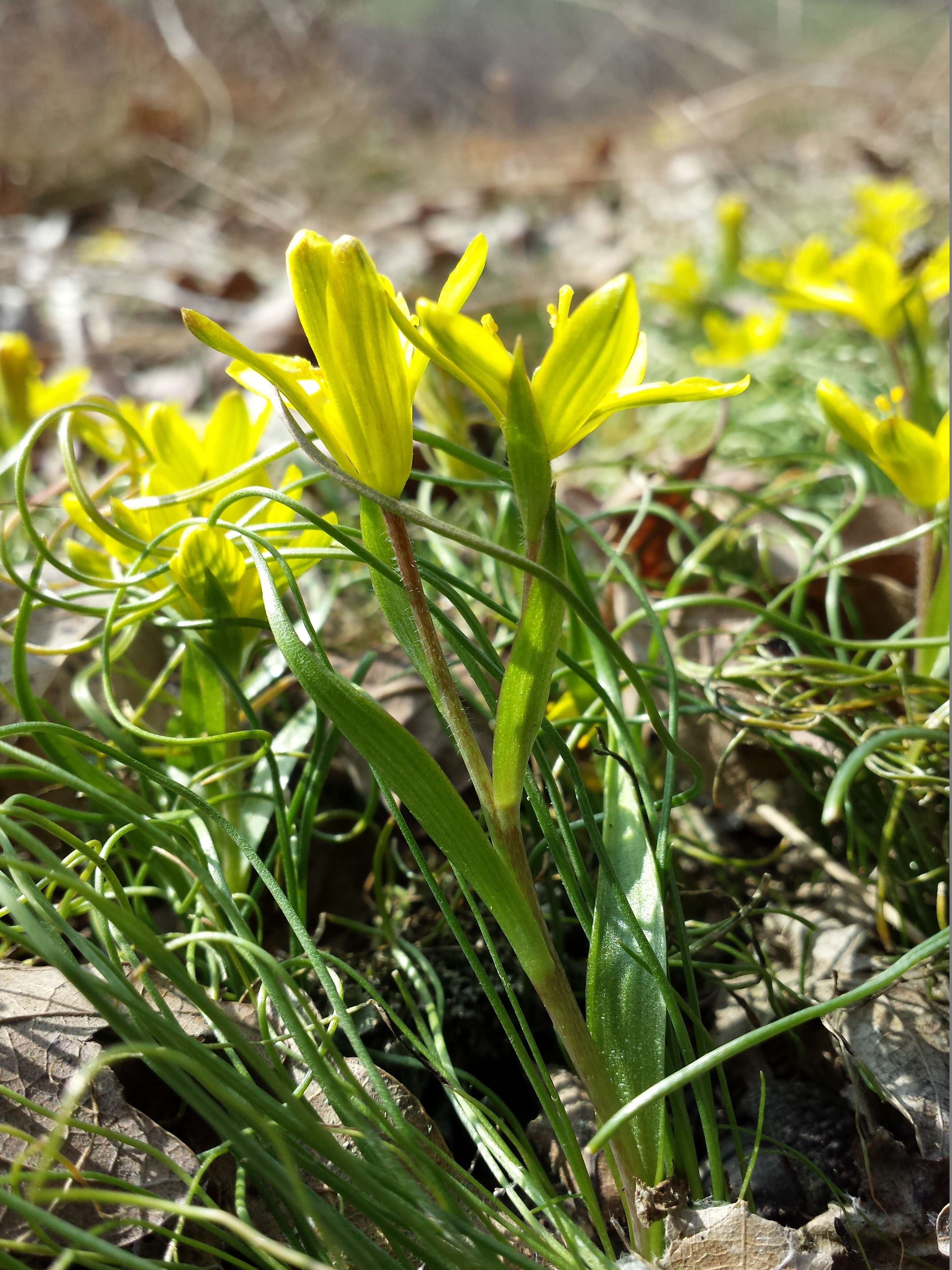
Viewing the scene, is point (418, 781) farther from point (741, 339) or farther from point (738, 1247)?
point (741, 339)

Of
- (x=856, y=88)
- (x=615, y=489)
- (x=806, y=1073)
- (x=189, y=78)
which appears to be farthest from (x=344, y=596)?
(x=189, y=78)

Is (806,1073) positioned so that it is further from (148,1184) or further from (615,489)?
(615,489)

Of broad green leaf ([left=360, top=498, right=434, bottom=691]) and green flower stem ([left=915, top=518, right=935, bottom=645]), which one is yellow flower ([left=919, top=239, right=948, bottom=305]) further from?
broad green leaf ([left=360, top=498, right=434, bottom=691])

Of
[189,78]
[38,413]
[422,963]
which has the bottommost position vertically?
[422,963]

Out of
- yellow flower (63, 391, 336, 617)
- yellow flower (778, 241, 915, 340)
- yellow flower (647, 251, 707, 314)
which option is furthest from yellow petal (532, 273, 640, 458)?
yellow flower (647, 251, 707, 314)

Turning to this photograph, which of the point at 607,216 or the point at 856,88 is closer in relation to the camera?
the point at 607,216

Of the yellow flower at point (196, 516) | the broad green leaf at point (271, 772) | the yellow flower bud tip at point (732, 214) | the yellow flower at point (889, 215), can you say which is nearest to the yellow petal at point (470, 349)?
the yellow flower at point (196, 516)
